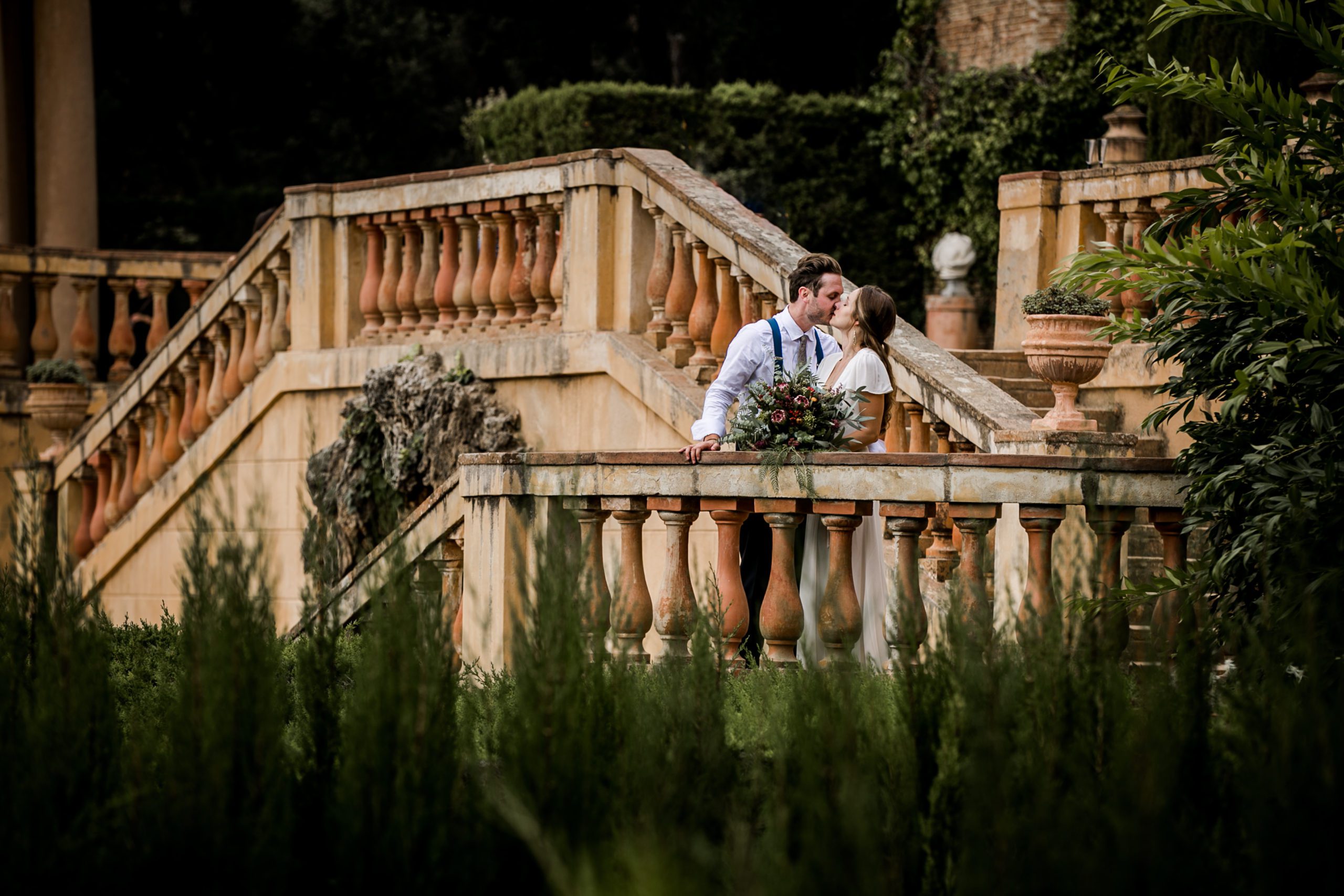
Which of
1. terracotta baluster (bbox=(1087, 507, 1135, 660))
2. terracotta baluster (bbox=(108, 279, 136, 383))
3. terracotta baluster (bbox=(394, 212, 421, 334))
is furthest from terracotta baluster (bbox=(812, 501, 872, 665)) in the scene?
terracotta baluster (bbox=(108, 279, 136, 383))

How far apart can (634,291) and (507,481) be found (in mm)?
2726

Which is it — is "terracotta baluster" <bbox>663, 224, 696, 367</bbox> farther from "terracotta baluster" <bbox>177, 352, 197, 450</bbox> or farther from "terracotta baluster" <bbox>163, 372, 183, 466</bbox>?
"terracotta baluster" <bbox>163, 372, 183, 466</bbox>

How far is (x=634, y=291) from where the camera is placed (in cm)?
820

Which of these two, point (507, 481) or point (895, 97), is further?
point (895, 97)

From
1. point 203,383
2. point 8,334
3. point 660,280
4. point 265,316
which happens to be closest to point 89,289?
point 8,334

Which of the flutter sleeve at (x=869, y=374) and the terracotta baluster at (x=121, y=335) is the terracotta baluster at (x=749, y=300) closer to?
the flutter sleeve at (x=869, y=374)

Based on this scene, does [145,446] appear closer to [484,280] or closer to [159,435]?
[159,435]

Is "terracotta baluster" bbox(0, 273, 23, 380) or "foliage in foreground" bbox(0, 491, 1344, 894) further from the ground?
"terracotta baluster" bbox(0, 273, 23, 380)

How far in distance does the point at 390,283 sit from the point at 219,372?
1.88m

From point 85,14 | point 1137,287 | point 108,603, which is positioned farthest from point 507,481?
point 85,14

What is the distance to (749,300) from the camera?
7.46 meters

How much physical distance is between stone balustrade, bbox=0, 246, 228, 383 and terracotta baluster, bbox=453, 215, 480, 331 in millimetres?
4068

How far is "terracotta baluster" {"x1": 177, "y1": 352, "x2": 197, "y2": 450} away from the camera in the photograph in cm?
1090

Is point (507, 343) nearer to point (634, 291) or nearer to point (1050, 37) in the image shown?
point (634, 291)
